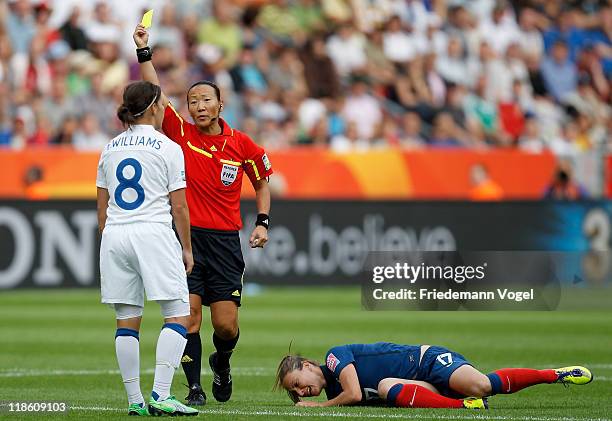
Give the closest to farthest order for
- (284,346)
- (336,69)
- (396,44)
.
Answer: (284,346) < (336,69) < (396,44)

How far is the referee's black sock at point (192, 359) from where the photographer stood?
32.6 feet

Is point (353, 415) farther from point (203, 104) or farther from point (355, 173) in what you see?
point (355, 173)

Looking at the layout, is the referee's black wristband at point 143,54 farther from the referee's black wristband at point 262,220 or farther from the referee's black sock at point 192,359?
the referee's black sock at point 192,359

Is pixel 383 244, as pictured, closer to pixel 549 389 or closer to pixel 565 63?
pixel 565 63

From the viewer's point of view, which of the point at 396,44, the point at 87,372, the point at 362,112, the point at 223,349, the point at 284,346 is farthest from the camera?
the point at 396,44

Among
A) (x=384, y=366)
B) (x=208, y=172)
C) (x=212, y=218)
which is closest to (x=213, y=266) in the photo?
(x=212, y=218)

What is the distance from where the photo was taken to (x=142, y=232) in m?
8.50

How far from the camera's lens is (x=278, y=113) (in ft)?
80.0

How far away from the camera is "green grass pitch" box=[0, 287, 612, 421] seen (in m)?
9.47

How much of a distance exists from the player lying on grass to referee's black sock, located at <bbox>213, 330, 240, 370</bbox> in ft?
2.53

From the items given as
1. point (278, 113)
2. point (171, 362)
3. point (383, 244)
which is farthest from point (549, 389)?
point (278, 113)

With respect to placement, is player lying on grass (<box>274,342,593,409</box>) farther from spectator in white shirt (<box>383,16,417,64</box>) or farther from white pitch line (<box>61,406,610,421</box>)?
spectator in white shirt (<box>383,16,417,64</box>)

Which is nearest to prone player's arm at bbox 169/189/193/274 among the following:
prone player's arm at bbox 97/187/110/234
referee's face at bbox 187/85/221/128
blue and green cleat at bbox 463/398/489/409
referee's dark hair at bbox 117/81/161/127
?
prone player's arm at bbox 97/187/110/234

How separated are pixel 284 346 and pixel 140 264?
6.49m
